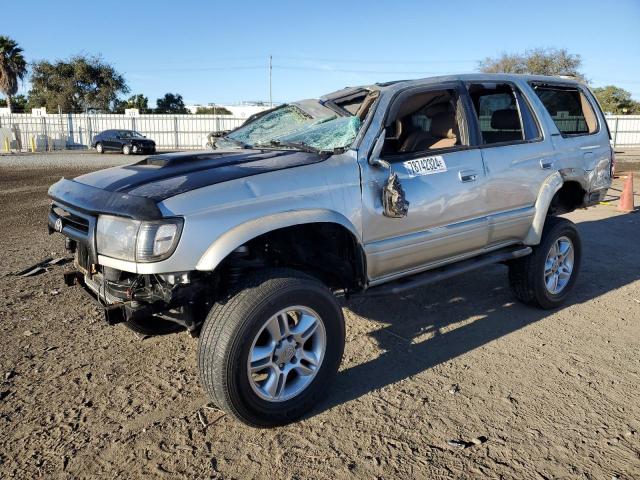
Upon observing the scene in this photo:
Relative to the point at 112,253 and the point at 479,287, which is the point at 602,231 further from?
the point at 112,253

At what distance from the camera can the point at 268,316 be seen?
9.04 feet

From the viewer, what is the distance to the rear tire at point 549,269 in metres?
4.55

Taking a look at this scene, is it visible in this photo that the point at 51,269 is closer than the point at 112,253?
No

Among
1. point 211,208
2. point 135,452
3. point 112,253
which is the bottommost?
point 135,452

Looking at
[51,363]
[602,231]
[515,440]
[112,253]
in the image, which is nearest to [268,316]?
[112,253]

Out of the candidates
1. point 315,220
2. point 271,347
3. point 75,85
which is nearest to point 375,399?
point 271,347

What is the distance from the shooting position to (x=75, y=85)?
5241 cm

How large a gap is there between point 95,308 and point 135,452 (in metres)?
2.27

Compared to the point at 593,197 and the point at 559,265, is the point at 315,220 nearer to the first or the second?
the point at 559,265

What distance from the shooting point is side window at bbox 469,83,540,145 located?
4.39 metres

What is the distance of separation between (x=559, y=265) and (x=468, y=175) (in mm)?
1665

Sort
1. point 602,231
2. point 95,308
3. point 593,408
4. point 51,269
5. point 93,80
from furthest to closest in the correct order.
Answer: point 93,80 → point 602,231 → point 51,269 → point 95,308 → point 593,408

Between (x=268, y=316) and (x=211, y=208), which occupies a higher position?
(x=211, y=208)

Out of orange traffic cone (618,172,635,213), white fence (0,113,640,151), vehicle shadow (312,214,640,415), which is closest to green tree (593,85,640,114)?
white fence (0,113,640,151)
